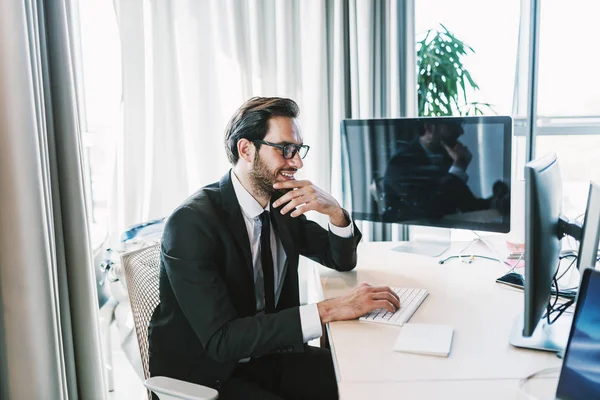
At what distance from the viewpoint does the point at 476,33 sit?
3.00m

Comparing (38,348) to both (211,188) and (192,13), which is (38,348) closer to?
(211,188)

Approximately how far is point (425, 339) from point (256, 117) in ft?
2.55

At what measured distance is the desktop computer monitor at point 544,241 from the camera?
3.35 ft

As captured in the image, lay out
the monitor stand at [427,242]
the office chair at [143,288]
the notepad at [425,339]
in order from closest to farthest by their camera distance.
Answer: the notepad at [425,339] < the office chair at [143,288] < the monitor stand at [427,242]

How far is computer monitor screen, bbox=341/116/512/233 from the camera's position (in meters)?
1.79

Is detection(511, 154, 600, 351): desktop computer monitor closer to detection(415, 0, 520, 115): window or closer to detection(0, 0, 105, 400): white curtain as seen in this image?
detection(0, 0, 105, 400): white curtain

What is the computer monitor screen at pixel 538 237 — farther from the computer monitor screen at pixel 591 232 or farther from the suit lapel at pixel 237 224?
the suit lapel at pixel 237 224

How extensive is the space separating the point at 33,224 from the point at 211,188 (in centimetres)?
48

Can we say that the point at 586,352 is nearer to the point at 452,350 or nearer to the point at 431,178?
the point at 452,350

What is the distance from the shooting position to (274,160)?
1588 millimetres

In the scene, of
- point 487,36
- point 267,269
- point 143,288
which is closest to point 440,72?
point 487,36

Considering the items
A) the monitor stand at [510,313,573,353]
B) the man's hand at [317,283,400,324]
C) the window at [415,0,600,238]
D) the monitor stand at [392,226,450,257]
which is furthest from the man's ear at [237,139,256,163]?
the window at [415,0,600,238]

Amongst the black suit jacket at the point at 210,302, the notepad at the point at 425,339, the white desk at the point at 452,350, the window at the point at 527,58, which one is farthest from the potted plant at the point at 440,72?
the notepad at the point at 425,339

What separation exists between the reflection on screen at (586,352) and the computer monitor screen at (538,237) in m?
0.17
